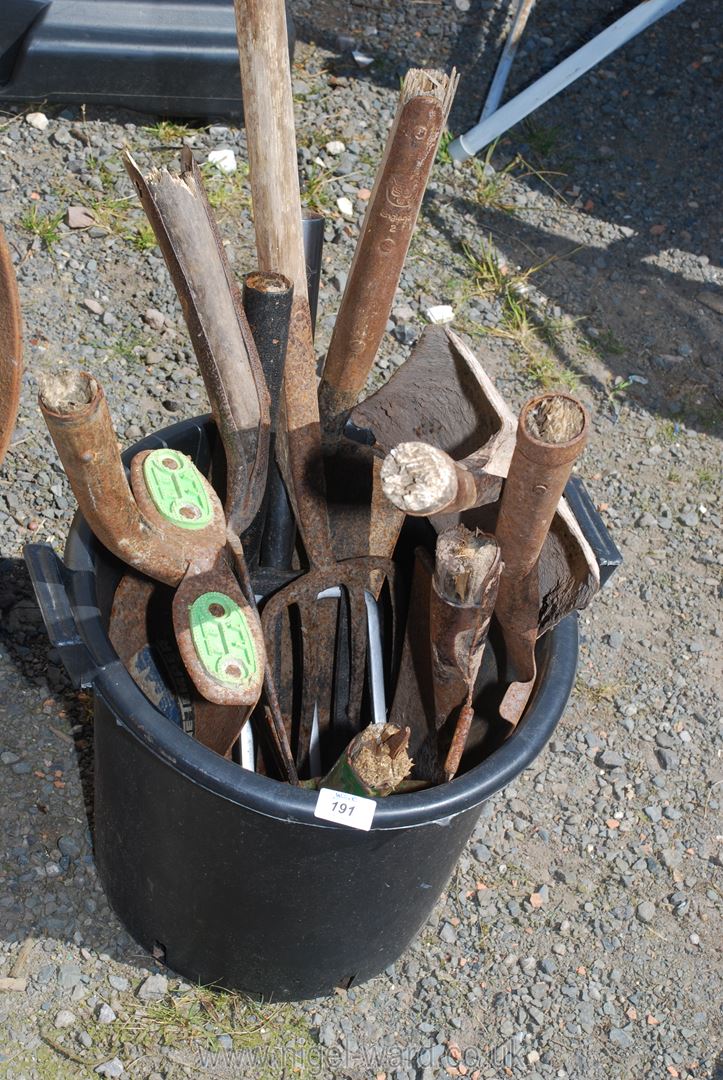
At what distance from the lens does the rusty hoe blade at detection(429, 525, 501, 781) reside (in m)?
1.11

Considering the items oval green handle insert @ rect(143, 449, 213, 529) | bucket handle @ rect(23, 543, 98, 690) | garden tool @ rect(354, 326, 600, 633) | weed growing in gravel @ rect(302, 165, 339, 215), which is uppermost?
garden tool @ rect(354, 326, 600, 633)

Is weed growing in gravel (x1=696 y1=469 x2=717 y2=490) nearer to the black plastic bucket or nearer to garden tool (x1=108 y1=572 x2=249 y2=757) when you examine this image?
the black plastic bucket

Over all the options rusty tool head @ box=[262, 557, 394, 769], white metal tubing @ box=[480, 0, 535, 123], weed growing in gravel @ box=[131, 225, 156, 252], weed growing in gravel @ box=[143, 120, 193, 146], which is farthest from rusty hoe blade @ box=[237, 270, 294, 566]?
white metal tubing @ box=[480, 0, 535, 123]

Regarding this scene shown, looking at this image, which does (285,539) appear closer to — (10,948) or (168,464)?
(168,464)

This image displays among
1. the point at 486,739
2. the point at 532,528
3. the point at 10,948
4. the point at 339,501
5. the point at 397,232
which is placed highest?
the point at 397,232

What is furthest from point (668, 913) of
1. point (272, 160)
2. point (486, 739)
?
point (272, 160)

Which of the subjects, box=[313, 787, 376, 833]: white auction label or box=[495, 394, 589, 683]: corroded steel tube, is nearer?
box=[495, 394, 589, 683]: corroded steel tube

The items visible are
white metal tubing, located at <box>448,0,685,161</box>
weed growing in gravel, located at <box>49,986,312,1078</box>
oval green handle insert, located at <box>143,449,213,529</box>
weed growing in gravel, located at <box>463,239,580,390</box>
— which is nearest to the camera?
oval green handle insert, located at <box>143,449,213,529</box>

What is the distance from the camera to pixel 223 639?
3.90 ft

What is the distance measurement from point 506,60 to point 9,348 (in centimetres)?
260

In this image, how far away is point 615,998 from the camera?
1.72 metres

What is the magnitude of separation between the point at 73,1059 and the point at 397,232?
123cm

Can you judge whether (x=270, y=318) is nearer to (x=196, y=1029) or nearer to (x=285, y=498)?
(x=285, y=498)

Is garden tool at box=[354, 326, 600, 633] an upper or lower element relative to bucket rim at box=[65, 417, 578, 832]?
upper
